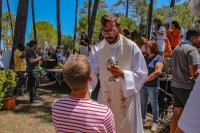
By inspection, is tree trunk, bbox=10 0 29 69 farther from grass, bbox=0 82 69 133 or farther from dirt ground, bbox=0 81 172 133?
grass, bbox=0 82 69 133

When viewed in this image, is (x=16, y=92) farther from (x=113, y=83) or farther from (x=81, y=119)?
(x=81, y=119)

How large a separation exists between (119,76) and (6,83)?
22.1ft

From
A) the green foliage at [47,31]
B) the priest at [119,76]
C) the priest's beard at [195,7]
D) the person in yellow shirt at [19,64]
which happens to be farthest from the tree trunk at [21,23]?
the green foliage at [47,31]

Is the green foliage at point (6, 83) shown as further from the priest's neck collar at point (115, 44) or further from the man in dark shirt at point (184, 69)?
the priest's neck collar at point (115, 44)

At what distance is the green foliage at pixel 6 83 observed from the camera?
33.3 feet

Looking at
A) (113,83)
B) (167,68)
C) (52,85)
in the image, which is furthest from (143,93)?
(52,85)

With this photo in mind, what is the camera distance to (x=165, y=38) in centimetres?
1102

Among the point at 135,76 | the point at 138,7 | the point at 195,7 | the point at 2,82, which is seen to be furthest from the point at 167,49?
the point at 138,7

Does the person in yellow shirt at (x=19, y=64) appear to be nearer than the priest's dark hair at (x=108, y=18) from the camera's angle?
No

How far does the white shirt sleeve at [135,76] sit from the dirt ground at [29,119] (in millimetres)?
3368

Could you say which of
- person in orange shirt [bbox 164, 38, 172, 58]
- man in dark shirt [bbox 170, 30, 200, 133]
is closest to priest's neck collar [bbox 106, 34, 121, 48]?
man in dark shirt [bbox 170, 30, 200, 133]

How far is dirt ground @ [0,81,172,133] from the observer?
8508 millimetres

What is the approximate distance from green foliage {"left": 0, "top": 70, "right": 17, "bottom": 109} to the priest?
6152 millimetres

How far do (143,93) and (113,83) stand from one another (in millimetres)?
3562
